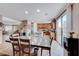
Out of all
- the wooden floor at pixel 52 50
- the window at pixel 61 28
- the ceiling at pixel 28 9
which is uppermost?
the ceiling at pixel 28 9

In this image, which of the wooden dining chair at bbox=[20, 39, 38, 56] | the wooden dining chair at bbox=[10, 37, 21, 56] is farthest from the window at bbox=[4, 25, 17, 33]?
the wooden dining chair at bbox=[20, 39, 38, 56]

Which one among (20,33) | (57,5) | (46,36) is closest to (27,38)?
(20,33)

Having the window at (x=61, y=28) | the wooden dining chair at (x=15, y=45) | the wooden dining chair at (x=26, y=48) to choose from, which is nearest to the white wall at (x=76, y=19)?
the window at (x=61, y=28)

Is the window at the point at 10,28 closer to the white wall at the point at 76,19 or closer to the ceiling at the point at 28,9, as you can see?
the ceiling at the point at 28,9

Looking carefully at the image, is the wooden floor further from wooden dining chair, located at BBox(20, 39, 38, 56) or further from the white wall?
the white wall

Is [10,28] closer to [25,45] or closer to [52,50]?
[25,45]

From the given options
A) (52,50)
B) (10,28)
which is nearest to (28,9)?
(10,28)

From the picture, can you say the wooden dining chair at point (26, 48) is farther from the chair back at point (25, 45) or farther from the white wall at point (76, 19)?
the white wall at point (76, 19)

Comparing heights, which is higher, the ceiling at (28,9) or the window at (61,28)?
the ceiling at (28,9)

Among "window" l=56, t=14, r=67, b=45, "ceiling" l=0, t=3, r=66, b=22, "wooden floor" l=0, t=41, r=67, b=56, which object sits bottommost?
"wooden floor" l=0, t=41, r=67, b=56

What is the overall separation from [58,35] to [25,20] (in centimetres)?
69

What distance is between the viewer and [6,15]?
121 inches

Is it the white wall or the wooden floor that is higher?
the white wall

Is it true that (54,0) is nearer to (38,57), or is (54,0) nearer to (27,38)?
(27,38)
